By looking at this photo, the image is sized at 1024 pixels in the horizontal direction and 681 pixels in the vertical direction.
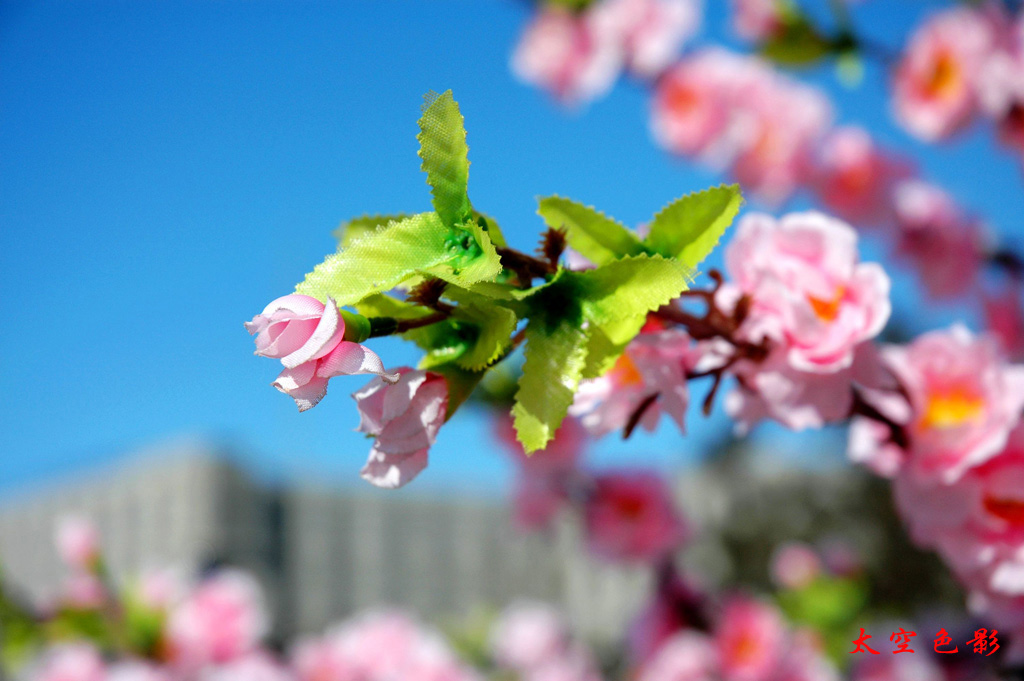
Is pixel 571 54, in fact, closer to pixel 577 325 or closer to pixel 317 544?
pixel 577 325

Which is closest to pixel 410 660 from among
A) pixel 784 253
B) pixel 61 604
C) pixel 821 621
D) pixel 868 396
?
pixel 61 604

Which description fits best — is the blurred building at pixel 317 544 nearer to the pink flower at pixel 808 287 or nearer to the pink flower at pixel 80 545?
the pink flower at pixel 80 545

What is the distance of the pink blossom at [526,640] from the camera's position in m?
2.21

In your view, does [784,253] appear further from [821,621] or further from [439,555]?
[439,555]

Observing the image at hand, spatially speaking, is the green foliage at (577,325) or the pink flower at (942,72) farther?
the pink flower at (942,72)

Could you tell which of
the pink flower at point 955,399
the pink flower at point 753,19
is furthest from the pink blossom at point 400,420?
the pink flower at point 753,19

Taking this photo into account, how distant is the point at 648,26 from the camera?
68.0 inches

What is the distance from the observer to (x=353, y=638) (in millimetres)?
1725

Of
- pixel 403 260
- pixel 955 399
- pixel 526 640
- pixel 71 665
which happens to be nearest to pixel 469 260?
pixel 403 260

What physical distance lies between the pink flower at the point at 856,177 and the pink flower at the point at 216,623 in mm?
1476

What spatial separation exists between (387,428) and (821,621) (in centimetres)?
155

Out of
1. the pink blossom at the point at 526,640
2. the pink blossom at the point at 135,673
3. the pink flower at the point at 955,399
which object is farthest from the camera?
the pink blossom at the point at 526,640

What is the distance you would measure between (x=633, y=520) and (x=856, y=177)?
926mm

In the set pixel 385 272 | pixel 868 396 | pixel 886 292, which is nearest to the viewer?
pixel 385 272
